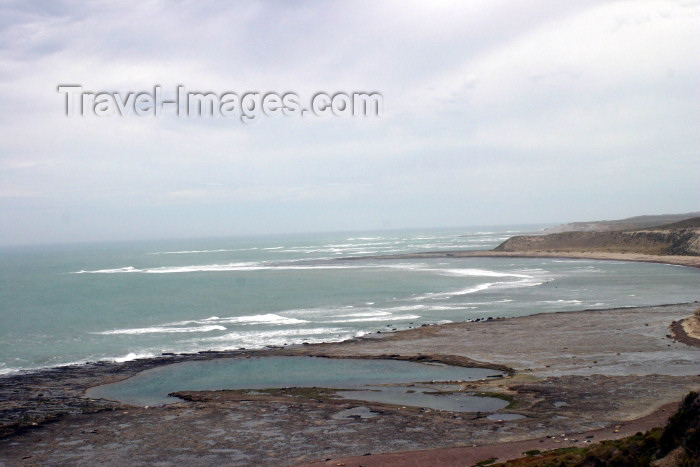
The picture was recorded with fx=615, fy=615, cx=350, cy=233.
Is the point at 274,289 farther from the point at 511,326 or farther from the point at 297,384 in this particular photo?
the point at 297,384

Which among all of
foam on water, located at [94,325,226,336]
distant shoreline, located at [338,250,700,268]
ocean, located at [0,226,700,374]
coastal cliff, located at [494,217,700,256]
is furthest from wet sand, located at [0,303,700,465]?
coastal cliff, located at [494,217,700,256]

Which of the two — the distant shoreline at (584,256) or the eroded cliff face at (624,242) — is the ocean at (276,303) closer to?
the distant shoreline at (584,256)

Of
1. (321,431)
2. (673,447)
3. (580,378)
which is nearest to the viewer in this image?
(673,447)

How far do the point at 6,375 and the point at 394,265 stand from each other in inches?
3194

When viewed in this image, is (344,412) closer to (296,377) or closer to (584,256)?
(296,377)

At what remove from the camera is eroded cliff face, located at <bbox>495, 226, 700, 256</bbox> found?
103 m

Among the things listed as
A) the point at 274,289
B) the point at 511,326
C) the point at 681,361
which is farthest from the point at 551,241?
the point at 681,361

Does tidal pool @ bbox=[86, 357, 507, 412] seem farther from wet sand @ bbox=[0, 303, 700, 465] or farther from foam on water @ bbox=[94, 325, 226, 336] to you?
foam on water @ bbox=[94, 325, 226, 336]

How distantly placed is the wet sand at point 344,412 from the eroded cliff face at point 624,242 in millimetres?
76894

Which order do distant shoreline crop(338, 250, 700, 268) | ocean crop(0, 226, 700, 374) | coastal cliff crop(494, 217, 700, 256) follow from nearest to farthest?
ocean crop(0, 226, 700, 374)
distant shoreline crop(338, 250, 700, 268)
coastal cliff crop(494, 217, 700, 256)

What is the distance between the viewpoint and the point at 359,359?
3394 centimetres

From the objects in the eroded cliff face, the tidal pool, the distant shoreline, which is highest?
the eroded cliff face

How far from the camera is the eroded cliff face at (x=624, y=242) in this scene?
10294 centimetres

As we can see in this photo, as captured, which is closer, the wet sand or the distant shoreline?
the wet sand
